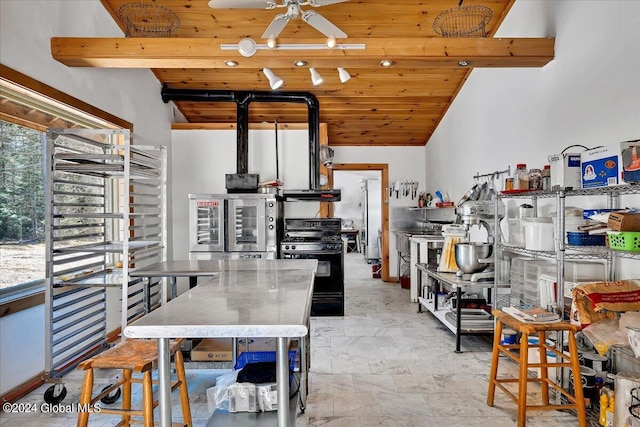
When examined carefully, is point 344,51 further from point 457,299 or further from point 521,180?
point 457,299

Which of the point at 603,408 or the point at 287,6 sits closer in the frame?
the point at 603,408

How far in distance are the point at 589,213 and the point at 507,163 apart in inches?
56.8

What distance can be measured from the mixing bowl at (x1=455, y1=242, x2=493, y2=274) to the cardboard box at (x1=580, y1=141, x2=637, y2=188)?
Answer: 1212mm

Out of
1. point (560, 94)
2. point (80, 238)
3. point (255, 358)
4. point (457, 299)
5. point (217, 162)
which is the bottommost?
point (255, 358)

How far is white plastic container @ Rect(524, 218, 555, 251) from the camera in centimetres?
254

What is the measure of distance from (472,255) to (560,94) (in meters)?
1.49

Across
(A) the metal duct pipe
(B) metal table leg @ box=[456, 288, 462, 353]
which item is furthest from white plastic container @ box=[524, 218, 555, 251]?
(A) the metal duct pipe

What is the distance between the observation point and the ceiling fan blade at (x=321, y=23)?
2516 mm

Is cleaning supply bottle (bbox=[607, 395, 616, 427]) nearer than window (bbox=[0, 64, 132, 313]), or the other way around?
cleaning supply bottle (bbox=[607, 395, 616, 427])

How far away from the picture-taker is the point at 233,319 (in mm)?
1243

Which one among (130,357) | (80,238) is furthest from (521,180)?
(80,238)

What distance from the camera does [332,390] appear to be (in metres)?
2.63

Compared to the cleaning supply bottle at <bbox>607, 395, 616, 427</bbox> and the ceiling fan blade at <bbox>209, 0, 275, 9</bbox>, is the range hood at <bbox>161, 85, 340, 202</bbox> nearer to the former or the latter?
the ceiling fan blade at <bbox>209, 0, 275, 9</bbox>

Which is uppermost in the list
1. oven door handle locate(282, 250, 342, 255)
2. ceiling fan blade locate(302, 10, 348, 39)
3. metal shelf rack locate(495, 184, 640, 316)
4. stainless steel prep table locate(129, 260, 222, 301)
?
ceiling fan blade locate(302, 10, 348, 39)
